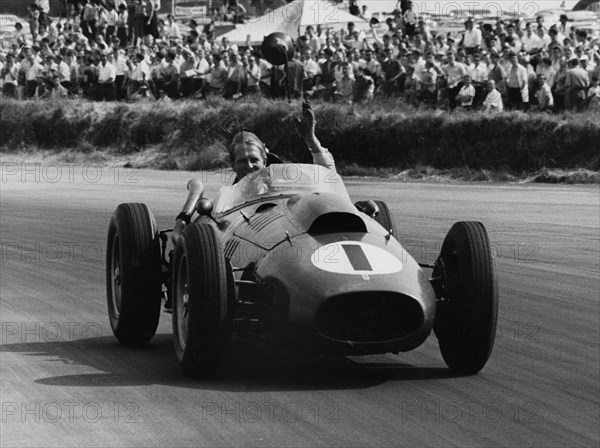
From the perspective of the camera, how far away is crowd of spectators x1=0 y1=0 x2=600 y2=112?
2123 centimetres

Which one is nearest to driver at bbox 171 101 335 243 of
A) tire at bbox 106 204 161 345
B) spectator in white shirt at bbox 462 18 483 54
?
tire at bbox 106 204 161 345

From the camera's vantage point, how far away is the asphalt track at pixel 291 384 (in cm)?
594

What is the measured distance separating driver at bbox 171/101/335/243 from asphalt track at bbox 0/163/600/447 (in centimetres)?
90

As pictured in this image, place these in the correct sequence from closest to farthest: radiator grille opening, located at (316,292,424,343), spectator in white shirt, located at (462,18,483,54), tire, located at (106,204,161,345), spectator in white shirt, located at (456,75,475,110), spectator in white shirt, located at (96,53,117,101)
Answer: radiator grille opening, located at (316,292,424,343) → tire, located at (106,204,161,345) → spectator in white shirt, located at (456,75,475,110) → spectator in white shirt, located at (462,18,483,54) → spectator in white shirt, located at (96,53,117,101)

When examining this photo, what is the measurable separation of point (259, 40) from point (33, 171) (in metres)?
6.85

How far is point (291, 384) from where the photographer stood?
694 centimetres

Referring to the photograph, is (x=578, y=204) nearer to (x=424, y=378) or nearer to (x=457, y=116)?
(x=457, y=116)

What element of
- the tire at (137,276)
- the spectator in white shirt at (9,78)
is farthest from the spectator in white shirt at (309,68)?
the tire at (137,276)

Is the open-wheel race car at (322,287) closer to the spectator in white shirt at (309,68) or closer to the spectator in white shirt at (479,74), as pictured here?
the spectator in white shirt at (479,74)

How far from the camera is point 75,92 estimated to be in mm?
29562

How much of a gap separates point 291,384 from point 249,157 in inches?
89.1

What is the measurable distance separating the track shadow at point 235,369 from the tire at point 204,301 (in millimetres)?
157

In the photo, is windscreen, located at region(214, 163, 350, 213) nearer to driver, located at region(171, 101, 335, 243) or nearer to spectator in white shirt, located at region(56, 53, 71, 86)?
driver, located at region(171, 101, 335, 243)

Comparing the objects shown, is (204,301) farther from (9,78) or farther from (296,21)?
(9,78)
